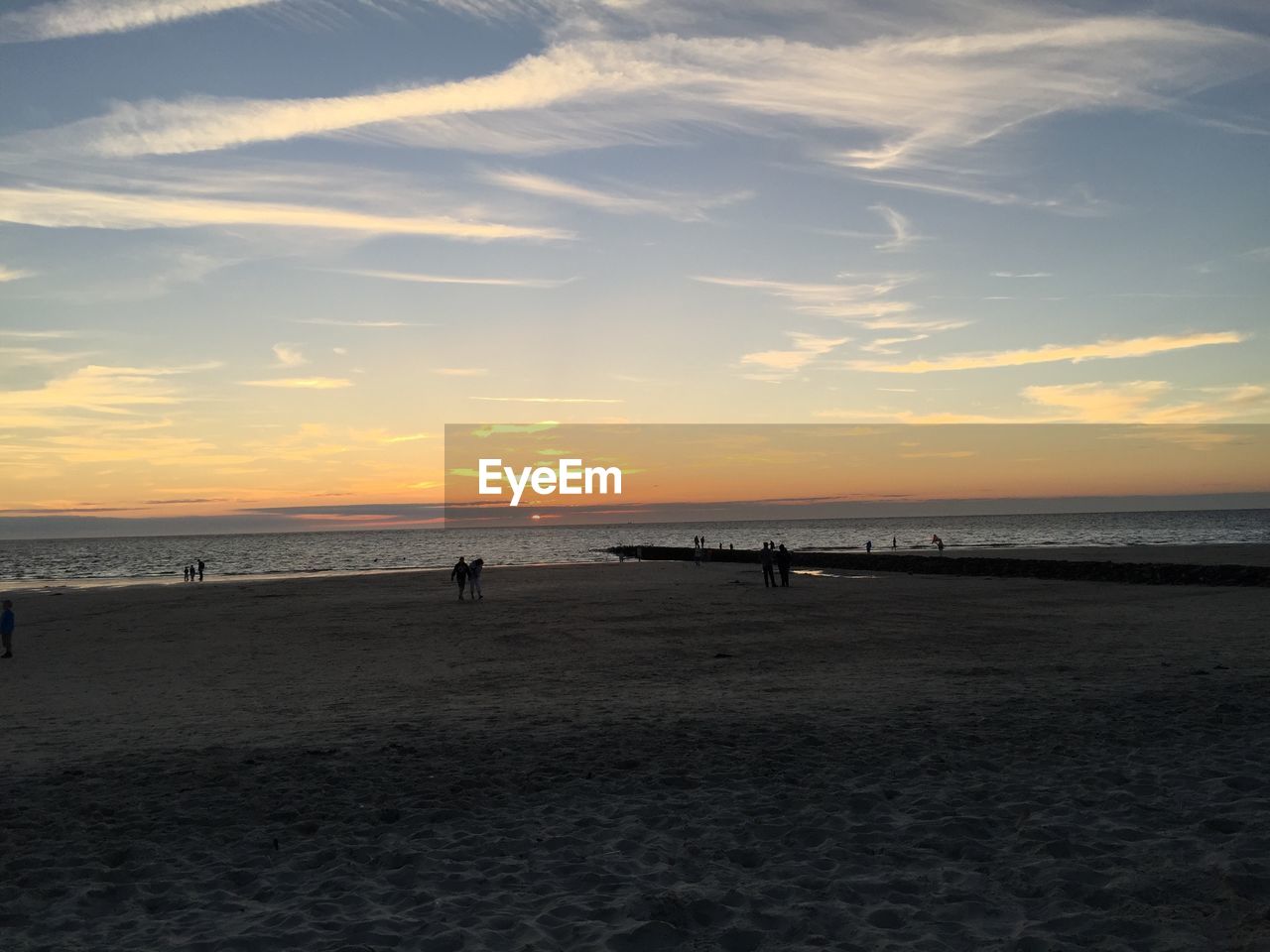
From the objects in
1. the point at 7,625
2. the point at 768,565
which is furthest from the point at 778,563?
the point at 7,625

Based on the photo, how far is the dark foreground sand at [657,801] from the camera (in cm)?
625

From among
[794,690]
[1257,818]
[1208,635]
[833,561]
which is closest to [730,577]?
[833,561]

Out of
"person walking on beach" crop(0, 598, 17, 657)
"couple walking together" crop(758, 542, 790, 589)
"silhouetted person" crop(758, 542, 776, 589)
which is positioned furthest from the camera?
"silhouetted person" crop(758, 542, 776, 589)

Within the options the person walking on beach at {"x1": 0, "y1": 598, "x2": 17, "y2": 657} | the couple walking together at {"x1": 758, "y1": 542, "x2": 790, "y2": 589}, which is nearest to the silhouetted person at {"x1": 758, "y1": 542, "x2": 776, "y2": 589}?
the couple walking together at {"x1": 758, "y1": 542, "x2": 790, "y2": 589}

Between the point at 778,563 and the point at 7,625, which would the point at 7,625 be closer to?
the point at 7,625

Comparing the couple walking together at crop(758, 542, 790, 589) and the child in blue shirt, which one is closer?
the child in blue shirt

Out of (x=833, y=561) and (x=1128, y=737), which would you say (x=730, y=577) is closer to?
(x=833, y=561)

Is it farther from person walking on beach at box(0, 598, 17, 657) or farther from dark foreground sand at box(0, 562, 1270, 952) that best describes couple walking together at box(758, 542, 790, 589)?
person walking on beach at box(0, 598, 17, 657)

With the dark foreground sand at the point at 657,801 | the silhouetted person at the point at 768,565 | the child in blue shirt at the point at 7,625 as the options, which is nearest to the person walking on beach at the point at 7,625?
the child in blue shirt at the point at 7,625

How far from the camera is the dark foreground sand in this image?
625 centimetres

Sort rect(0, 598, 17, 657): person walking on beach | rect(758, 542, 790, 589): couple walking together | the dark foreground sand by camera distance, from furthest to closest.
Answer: rect(758, 542, 790, 589): couple walking together < rect(0, 598, 17, 657): person walking on beach < the dark foreground sand

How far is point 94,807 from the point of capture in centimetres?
883

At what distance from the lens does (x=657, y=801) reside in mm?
8711

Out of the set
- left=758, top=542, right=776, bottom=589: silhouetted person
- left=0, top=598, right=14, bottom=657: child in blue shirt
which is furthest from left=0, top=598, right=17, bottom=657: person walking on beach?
left=758, top=542, right=776, bottom=589: silhouetted person
